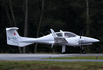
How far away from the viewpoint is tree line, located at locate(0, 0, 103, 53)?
1606 inches

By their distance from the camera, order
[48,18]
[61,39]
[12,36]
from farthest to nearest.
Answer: [48,18], [12,36], [61,39]

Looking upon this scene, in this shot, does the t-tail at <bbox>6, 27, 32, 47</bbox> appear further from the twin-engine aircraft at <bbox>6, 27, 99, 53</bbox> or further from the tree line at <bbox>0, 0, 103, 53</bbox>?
the tree line at <bbox>0, 0, 103, 53</bbox>

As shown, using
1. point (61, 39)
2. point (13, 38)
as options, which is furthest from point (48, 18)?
point (61, 39)

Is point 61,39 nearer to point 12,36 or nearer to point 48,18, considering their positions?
point 12,36

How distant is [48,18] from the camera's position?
43.2m

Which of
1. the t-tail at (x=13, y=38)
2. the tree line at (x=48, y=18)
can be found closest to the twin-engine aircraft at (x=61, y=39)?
the t-tail at (x=13, y=38)

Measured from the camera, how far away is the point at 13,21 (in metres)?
41.9

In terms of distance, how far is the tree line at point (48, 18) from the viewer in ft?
134

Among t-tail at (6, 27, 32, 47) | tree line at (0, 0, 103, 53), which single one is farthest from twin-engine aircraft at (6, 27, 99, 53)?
tree line at (0, 0, 103, 53)

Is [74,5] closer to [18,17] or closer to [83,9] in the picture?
[83,9]

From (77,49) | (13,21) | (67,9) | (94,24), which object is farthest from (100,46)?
(13,21)

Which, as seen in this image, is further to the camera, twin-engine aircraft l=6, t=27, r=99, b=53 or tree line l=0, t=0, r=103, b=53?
tree line l=0, t=0, r=103, b=53

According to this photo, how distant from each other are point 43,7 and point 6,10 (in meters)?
6.70

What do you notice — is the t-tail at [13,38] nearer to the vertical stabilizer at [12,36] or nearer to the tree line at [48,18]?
the vertical stabilizer at [12,36]
